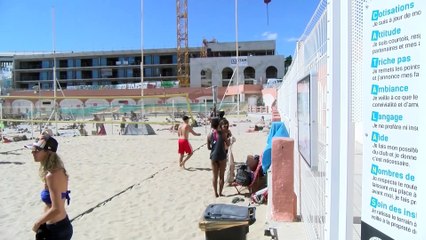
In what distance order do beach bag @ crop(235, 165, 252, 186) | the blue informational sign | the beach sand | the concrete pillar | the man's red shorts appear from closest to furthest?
the blue informational sign, the concrete pillar, the beach sand, beach bag @ crop(235, 165, 252, 186), the man's red shorts

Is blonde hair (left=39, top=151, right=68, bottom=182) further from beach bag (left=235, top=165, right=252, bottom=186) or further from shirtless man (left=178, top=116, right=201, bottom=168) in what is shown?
shirtless man (left=178, top=116, right=201, bottom=168)

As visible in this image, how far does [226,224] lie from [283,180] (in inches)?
33.2

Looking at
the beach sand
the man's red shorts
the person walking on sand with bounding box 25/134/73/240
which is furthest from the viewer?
the man's red shorts

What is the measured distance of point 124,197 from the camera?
726 centimetres

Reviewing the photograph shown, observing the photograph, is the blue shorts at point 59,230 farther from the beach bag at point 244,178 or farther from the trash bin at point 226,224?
the beach bag at point 244,178

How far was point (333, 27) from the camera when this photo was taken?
1.89 metres

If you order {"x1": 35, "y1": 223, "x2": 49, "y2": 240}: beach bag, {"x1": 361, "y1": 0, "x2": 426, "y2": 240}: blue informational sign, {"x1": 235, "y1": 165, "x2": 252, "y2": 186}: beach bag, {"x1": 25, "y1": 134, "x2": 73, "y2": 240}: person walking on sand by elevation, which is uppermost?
{"x1": 361, "y1": 0, "x2": 426, "y2": 240}: blue informational sign

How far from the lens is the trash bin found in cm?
380

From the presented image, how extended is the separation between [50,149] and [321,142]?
2.10 metres

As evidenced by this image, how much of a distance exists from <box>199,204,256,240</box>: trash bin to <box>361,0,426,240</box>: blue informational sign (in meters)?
2.27

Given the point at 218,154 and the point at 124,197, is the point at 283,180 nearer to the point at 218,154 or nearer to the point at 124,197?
the point at 218,154

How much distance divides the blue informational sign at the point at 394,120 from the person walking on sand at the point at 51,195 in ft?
7.82

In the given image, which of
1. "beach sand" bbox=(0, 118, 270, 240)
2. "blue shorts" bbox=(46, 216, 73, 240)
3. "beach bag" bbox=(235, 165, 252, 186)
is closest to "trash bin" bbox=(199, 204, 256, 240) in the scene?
"beach sand" bbox=(0, 118, 270, 240)

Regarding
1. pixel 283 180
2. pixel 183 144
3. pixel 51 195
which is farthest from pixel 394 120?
pixel 183 144
